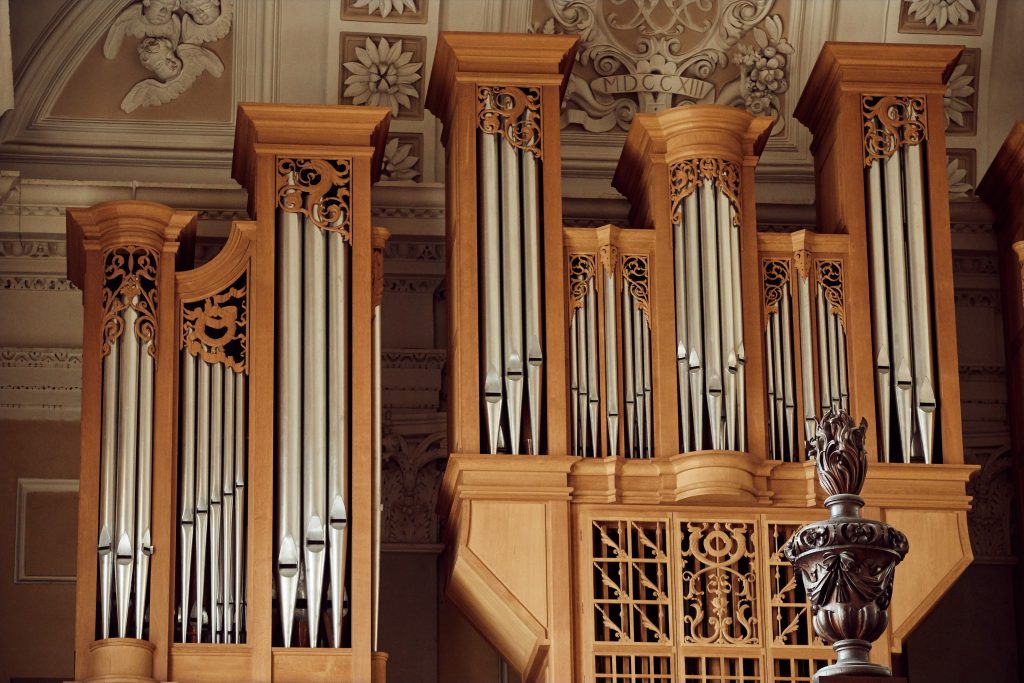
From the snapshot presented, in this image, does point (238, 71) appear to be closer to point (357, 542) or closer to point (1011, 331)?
point (357, 542)

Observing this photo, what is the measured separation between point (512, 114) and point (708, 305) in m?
1.41

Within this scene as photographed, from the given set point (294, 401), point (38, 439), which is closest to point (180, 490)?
point (294, 401)

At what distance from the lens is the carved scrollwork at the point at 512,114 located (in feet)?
37.2

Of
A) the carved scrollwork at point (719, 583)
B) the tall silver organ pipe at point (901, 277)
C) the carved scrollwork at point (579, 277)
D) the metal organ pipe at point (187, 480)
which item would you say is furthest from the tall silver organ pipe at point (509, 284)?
the tall silver organ pipe at point (901, 277)

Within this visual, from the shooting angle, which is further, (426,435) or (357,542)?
(426,435)

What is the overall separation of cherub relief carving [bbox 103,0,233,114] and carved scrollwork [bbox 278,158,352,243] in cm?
164

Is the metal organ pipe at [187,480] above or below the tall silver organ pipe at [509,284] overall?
below

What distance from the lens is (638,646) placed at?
1027cm

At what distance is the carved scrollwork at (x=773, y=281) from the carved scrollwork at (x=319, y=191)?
6.85ft

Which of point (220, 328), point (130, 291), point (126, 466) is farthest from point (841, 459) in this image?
point (130, 291)

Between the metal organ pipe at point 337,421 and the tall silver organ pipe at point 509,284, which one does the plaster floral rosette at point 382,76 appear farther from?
the metal organ pipe at point 337,421

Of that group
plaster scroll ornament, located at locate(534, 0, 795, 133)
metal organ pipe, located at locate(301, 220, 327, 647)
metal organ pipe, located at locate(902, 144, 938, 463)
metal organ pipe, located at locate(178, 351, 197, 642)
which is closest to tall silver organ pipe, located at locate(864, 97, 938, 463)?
metal organ pipe, located at locate(902, 144, 938, 463)

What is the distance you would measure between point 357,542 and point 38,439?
2306mm

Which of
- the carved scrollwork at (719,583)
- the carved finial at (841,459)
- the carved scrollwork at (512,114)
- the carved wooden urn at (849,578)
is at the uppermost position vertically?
the carved scrollwork at (512,114)
